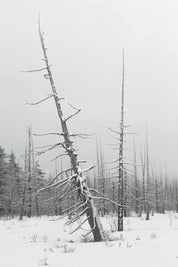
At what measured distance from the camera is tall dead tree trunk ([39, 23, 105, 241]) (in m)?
9.41

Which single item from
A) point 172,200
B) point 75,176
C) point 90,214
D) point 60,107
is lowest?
point 172,200

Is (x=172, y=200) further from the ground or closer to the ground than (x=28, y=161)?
closer to the ground

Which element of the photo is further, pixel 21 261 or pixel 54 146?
pixel 54 146

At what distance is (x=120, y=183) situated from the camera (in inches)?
645

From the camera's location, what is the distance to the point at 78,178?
383 inches

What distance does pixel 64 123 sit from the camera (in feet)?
33.7

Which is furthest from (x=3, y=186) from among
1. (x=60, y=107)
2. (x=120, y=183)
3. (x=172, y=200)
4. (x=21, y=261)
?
(x=172, y=200)

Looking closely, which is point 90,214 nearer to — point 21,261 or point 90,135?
point 90,135

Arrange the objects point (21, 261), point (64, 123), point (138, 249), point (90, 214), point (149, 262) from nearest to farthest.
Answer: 1. point (149, 262)
2. point (21, 261)
3. point (138, 249)
4. point (90, 214)
5. point (64, 123)

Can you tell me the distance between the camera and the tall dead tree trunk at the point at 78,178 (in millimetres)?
9405

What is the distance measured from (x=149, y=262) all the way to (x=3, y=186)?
3576cm

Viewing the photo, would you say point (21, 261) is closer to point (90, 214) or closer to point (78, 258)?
point (78, 258)

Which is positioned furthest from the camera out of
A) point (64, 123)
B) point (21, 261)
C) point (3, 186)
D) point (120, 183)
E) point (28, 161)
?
point (3, 186)

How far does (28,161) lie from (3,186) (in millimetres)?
6688
